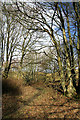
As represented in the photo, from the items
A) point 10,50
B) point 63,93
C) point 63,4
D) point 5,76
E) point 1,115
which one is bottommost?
point 1,115

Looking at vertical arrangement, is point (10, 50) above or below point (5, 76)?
above

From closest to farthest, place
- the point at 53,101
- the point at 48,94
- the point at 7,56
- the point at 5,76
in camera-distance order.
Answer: the point at 53,101, the point at 48,94, the point at 5,76, the point at 7,56

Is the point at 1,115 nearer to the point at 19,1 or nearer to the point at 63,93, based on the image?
the point at 63,93

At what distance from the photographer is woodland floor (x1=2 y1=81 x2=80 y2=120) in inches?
172

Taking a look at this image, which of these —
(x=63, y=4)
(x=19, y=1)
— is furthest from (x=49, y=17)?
(x=19, y=1)

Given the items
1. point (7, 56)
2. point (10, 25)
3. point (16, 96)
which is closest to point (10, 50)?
point (7, 56)

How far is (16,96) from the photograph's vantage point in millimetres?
6543

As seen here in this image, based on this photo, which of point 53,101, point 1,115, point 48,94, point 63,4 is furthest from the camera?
point 48,94

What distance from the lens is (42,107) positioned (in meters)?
5.05

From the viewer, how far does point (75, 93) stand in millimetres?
5742

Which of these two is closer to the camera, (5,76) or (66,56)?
(66,56)

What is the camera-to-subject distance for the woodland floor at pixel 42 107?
438 cm

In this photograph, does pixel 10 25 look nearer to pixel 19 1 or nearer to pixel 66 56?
pixel 19 1

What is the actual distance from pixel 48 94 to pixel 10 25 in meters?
7.73
